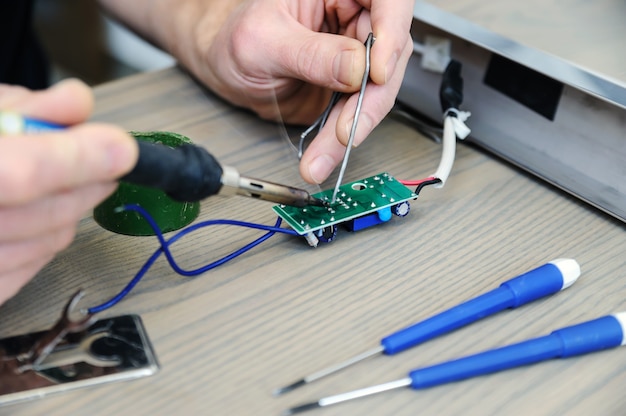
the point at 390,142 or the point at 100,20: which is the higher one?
the point at 390,142

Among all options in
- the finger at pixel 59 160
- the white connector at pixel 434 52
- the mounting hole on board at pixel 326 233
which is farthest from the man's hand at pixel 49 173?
the white connector at pixel 434 52

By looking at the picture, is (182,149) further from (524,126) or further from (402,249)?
(524,126)

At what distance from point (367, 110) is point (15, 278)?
1.19 feet

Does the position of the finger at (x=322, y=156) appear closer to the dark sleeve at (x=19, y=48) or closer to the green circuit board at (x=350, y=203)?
the green circuit board at (x=350, y=203)

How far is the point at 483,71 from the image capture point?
29.1 inches

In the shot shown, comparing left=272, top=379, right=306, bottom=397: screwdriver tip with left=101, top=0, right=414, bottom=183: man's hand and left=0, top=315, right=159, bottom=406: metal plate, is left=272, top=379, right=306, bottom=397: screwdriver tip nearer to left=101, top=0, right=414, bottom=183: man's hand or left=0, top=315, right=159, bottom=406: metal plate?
left=0, top=315, right=159, bottom=406: metal plate

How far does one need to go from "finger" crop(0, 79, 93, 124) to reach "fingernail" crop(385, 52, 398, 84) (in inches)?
12.2

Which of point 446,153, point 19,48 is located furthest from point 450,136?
point 19,48

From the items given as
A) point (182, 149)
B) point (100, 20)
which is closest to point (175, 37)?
Result: point (182, 149)

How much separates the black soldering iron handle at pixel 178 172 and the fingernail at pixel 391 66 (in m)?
0.24

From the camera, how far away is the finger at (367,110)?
642 millimetres

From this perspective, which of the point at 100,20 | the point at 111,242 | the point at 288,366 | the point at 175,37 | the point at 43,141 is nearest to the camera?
the point at 43,141

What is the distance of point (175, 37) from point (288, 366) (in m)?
0.57

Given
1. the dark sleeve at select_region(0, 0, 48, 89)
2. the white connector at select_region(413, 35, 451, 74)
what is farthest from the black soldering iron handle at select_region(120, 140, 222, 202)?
the dark sleeve at select_region(0, 0, 48, 89)
